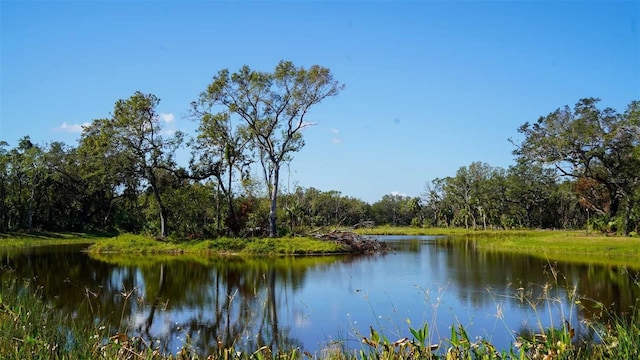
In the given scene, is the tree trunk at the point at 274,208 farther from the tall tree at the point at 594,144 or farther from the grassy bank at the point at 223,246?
the tall tree at the point at 594,144

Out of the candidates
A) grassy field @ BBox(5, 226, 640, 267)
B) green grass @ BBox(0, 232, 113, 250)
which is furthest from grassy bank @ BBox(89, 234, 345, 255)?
green grass @ BBox(0, 232, 113, 250)

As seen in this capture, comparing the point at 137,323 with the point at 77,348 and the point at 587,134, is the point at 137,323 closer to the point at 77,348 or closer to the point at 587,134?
the point at 77,348

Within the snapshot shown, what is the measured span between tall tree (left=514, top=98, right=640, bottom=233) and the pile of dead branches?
609 inches

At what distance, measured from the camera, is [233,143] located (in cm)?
3816

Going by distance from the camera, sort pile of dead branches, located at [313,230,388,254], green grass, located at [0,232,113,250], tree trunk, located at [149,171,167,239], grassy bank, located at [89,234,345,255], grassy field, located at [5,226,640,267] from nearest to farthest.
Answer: grassy field, located at [5,226,640,267] < grassy bank, located at [89,234,345,255] < pile of dead branches, located at [313,230,388,254] < tree trunk, located at [149,171,167,239] < green grass, located at [0,232,113,250]

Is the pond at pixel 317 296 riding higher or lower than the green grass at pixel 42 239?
lower

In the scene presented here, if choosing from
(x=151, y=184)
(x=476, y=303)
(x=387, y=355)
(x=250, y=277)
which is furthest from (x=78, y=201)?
(x=387, y=355)

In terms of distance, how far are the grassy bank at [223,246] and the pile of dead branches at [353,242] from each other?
2.59 ft

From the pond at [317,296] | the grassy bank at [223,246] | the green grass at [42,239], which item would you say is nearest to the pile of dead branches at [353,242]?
the grassy bank at [223,246]

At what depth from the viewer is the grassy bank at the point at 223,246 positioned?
3138 centimetres

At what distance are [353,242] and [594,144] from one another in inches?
765

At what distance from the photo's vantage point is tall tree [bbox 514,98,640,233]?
3697cm

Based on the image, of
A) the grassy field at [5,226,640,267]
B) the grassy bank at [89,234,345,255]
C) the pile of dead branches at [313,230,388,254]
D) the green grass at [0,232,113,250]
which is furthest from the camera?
the green grass at [0,232,113,250]

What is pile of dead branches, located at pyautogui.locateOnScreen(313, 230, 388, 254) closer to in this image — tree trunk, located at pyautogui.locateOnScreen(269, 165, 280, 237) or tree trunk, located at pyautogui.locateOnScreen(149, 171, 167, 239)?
tree trunk, located at pyautogui.locateOnScreen(269, 165, 280, 237)
